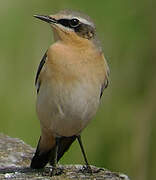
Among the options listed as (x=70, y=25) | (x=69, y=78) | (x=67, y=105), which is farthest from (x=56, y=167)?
(x=70, y=25)

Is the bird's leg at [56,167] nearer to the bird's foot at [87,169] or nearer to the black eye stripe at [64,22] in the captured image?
the bird's foot at [87,169]

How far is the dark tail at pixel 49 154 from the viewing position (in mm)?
12984

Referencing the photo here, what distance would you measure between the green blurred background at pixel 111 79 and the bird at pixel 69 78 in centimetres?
61

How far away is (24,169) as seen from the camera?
42.4 feet

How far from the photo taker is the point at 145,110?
13984mm

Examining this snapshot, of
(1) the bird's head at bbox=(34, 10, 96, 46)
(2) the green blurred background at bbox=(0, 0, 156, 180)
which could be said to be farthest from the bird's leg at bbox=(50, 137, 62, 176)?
(1) the bird's head at bbox=(34, 10, 96, 46)

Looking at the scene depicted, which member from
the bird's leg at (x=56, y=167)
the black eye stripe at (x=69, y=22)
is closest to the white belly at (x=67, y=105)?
the bird's leg at (x=56, y=167)

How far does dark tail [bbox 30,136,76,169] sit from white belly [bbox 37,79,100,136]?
28 cm

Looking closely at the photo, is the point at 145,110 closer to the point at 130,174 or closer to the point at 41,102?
the point at 130,174

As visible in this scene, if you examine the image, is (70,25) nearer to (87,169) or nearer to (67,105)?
(67,105)

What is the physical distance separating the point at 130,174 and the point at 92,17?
1.44 m

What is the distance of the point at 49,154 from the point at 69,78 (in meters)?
0.76

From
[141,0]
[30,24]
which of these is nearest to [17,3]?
[30,24]

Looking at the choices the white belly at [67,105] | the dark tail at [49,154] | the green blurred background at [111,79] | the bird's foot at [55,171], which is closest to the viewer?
the white belly at [67,105]
